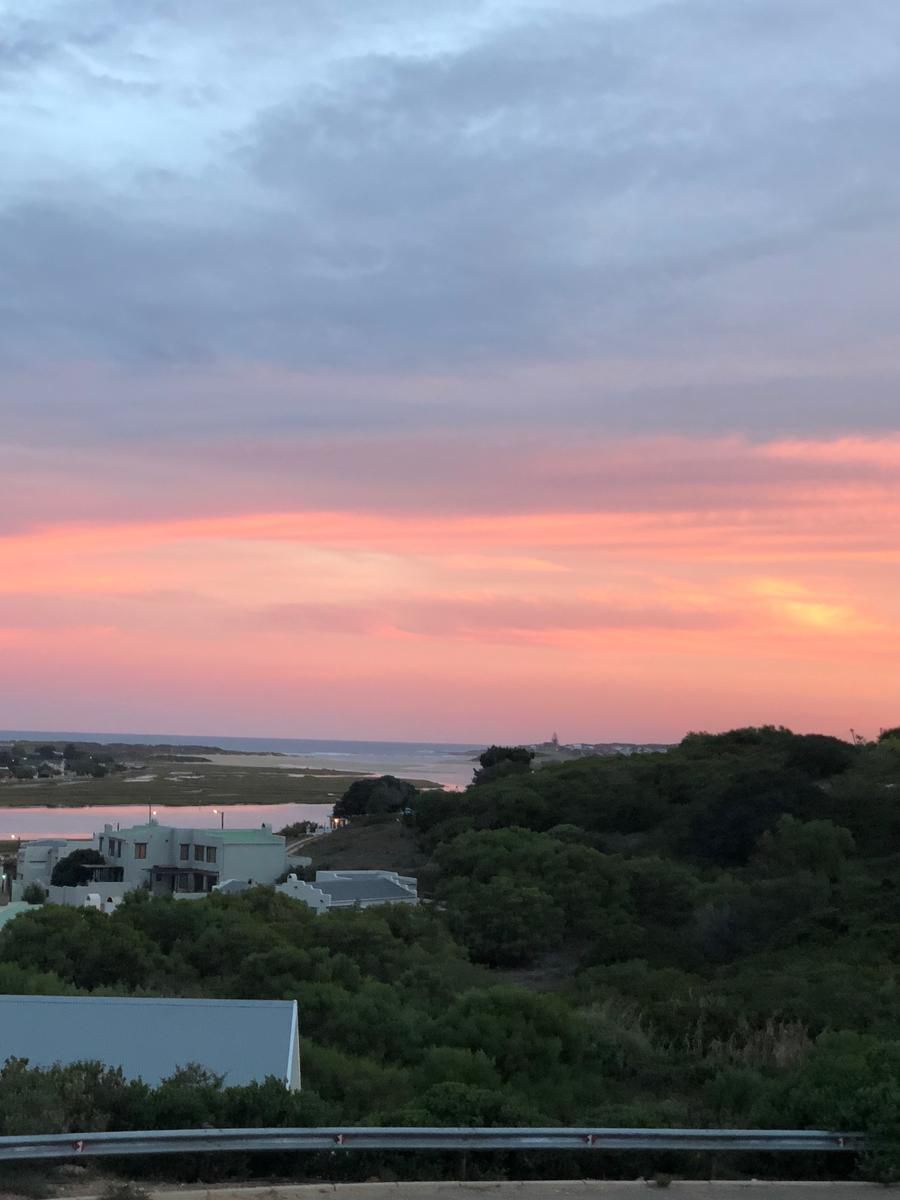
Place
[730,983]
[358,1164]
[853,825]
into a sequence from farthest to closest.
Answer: [853,825] < [730,983] < [358,1164]

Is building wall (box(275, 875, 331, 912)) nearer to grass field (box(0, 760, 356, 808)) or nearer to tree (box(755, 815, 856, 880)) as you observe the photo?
tree (box(755, 815, 856, 880))

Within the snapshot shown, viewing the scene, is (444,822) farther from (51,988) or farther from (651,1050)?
(51,988)

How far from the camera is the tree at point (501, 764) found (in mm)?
56656

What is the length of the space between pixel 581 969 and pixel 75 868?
61.8 ft

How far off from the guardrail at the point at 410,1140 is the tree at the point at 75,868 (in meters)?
33.4

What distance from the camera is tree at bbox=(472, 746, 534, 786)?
56.7 metres

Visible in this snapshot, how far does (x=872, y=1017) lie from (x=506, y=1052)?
22.4ft

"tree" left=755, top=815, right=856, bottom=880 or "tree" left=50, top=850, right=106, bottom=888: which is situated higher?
"tree" left=755, top=815, right=856, bottom=880

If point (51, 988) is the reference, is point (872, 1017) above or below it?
below

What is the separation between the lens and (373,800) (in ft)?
192

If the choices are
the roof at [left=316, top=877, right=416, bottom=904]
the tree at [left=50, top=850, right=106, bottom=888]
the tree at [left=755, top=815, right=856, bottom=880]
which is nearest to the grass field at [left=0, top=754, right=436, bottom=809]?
the tree at [left=50, top=850, right=106, bottom=888]

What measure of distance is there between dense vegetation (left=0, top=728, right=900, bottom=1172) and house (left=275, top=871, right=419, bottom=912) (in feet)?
3.61

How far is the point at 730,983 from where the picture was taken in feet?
74.1

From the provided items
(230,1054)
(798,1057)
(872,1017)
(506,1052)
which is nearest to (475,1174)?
(230,1054)
